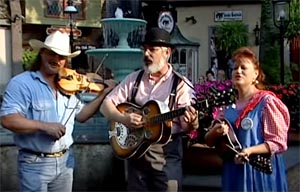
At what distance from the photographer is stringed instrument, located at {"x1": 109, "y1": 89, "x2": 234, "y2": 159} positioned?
3953mm

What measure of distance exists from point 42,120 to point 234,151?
3.78ft

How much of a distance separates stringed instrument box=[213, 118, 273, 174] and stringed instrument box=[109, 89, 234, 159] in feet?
0.45

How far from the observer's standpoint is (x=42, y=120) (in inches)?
161

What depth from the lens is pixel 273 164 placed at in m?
3.94

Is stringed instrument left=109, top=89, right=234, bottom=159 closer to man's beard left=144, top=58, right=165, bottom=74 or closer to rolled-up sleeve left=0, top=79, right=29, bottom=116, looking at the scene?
man's beard left=144, top=58, right=165, bottom=74

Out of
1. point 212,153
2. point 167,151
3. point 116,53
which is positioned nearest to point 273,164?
point 167,151

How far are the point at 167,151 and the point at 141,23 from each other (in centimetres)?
499

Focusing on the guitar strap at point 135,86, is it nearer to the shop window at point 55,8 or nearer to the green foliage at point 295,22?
the green foliage at point 295,22

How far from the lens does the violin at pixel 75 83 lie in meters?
4.22

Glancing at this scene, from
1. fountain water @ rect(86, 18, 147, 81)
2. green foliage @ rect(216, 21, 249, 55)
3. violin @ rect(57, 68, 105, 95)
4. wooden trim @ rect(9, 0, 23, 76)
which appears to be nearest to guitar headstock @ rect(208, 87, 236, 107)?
violin @ rect(57, 68, 105, 95)

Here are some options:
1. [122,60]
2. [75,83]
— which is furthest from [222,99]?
[122,60]

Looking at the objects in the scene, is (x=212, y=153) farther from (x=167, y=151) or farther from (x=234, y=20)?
(x=234, y=20)

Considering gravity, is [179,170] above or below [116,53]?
below

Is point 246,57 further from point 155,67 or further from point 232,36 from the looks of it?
point 232,36
